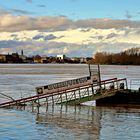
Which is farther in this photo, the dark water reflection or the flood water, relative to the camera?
the dark water reflection

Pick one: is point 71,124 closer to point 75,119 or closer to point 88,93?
point 75,119

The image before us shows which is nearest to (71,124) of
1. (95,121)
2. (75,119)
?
(95,121)

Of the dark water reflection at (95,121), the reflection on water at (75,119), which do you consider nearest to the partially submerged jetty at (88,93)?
the dark water reflection at (95,121)

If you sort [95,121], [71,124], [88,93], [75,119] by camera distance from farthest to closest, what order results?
[88,93] < [75,119] < [95,121] < [71,124]

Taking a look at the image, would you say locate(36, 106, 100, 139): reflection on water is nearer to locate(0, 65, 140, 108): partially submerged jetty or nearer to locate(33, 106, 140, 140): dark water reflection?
locate(33, 106, 140, 140): dark water reflection

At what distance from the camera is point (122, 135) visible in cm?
2214

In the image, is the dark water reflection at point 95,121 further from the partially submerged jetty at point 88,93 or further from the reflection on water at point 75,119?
the partially submerged jetty at point 88,93

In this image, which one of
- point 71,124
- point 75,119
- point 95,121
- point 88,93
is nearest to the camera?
point 71,124

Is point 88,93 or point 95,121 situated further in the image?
point 88,93

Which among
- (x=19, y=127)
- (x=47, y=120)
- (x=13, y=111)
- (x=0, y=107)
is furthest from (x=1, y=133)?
(x=0, y=107)

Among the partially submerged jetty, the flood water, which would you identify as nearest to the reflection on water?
the flood water

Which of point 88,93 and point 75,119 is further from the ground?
point 88,93

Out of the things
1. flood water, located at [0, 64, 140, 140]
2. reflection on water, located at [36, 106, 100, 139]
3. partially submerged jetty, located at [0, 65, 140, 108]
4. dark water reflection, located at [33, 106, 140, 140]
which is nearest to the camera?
flood water, located at [0, 64, 140, 140]

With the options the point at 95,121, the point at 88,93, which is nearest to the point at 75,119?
the point at 95,121
